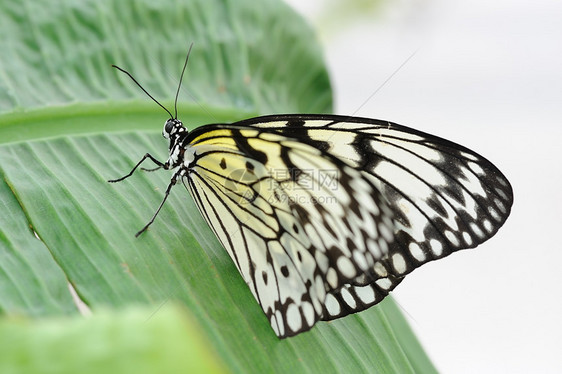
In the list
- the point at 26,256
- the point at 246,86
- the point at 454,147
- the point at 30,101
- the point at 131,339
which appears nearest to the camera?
the point at 131,339

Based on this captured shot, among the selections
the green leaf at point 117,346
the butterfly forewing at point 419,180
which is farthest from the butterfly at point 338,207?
the green leaf at point 117,346

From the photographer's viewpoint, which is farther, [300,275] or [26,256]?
[300,275]

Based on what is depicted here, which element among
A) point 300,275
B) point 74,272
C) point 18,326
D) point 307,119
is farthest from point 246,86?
point 18,326

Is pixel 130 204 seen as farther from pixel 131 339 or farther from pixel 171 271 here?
pixel 131 339

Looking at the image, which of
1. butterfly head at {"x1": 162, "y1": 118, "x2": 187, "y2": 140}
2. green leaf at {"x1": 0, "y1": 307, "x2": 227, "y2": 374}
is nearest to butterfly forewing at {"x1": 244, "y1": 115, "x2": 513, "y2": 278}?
butterfly head at {"x1": 162, "y1": 118, "x2": 187, "y2": 140}

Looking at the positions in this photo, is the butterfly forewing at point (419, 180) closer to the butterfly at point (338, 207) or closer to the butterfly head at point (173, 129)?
the butterfly at point (338, 207)

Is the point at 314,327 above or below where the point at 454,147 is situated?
below

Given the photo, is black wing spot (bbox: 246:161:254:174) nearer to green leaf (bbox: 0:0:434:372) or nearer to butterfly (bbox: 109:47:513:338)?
butterfly (bbox: 109:47:513:338)
